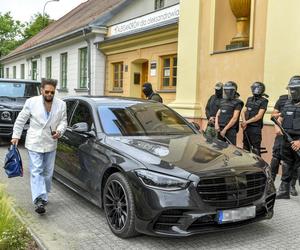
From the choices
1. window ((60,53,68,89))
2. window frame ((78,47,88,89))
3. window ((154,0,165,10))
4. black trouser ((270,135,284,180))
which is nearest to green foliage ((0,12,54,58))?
window ((60,53,68,89))

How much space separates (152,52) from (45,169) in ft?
32.0

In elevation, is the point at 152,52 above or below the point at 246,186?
above

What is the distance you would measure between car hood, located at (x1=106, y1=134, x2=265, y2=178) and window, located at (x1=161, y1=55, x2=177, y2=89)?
8.51 m

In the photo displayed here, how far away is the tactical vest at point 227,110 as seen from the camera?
7688mm

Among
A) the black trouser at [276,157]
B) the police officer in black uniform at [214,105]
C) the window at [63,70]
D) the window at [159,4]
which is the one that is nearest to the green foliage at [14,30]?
the window at [63,70]

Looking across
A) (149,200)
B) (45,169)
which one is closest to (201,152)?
(149,200)

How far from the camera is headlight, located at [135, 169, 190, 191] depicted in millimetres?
4154

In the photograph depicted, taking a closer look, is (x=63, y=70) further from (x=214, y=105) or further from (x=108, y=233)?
(x=108, y=233)

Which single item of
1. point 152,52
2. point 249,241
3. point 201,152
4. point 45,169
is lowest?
point 249,241

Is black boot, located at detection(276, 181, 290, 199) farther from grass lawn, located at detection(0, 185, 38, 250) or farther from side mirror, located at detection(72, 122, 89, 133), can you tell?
grass lawn, located at detection(0, 185, 38, 250)

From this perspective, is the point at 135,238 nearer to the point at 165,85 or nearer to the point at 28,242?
the point at 28,242

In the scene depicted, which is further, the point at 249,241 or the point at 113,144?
the point at 113,144

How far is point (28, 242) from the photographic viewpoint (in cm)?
434

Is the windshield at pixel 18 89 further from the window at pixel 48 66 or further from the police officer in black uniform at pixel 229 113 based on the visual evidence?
the window at pixel 48 66
